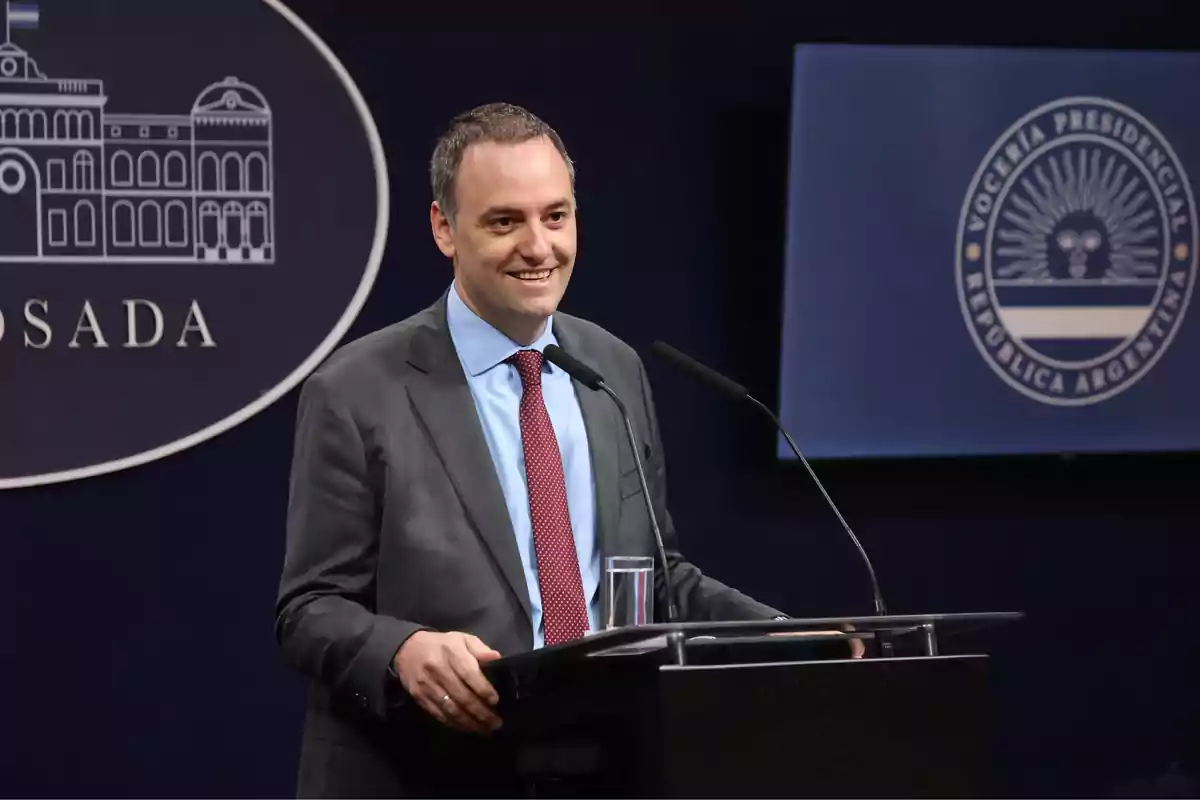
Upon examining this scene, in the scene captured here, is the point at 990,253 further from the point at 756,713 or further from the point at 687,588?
the point at 756,713

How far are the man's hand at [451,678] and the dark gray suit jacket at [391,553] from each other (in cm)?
15

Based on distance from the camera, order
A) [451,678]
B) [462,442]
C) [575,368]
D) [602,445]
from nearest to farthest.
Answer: [451,678] < [575,368] < [462,442] < [602,445]

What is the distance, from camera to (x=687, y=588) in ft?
7.85

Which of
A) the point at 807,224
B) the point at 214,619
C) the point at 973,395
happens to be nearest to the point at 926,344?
the point at 973,395

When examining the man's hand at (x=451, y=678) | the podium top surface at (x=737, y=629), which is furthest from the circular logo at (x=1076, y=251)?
the man's hand at (x=451, y=678)

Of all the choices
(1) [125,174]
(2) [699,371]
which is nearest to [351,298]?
(1) [125,174]

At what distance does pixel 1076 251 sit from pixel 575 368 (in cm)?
217

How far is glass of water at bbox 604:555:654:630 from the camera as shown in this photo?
206 cm

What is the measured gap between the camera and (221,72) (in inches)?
143

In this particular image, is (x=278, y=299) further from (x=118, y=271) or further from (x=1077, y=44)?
(x=1077, y=44)

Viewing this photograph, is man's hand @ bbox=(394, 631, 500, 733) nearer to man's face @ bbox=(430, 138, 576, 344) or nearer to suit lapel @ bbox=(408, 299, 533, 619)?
suit lapel @ bbox=(408, 299, 533, 619)

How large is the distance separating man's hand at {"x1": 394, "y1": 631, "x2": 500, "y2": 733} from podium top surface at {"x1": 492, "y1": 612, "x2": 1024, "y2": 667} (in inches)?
2.3

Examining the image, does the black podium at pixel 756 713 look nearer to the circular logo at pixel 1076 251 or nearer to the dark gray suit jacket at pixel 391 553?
the dark gray suit jacket at pixel 391 553

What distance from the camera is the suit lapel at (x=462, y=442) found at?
225 centimetres
